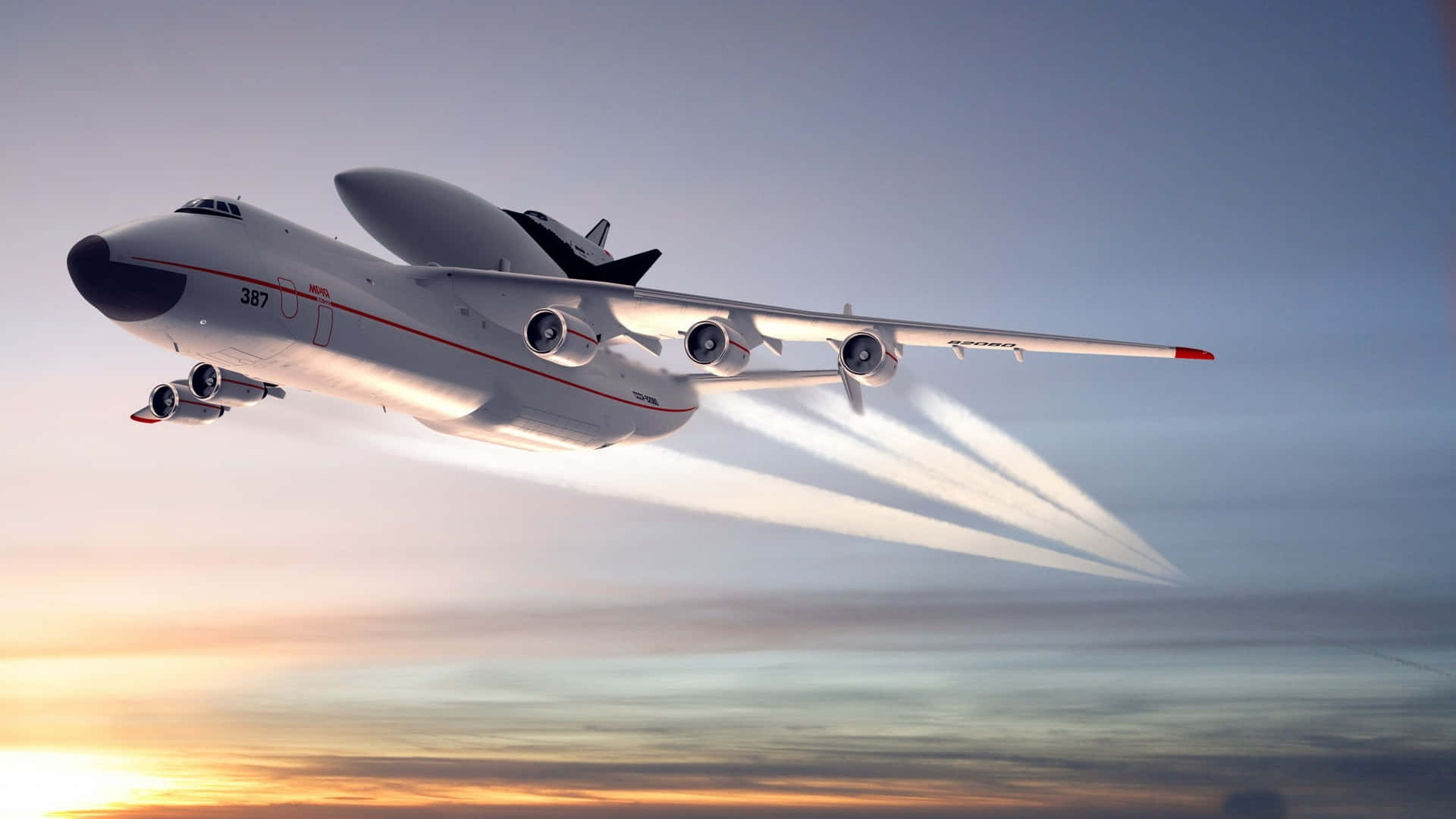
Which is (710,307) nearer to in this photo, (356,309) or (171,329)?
(356,309)

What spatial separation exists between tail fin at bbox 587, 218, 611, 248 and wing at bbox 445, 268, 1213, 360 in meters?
6.97

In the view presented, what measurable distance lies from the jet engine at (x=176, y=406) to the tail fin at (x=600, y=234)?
410 inches

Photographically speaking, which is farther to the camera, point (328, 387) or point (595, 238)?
point (595, 238)

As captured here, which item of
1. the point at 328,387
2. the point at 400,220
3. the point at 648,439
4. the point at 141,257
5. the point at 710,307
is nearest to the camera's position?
the point at 141,257

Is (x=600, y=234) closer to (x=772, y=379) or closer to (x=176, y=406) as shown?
(x=772, y=379)

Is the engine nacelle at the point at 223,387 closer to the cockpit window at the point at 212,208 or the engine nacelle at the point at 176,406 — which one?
the engine nacelle at the point at 176,406

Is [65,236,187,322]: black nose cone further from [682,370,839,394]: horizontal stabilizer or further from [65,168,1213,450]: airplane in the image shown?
[682,370,839,394]: horizontal stabilizer

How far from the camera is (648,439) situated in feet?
102

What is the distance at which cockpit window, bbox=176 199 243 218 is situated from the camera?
69.1 feet

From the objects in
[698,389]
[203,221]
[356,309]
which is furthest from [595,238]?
[203,221]

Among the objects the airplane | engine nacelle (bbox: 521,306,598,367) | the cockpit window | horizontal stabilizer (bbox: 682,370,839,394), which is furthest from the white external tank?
horizontal stabilizer (bbox: 682,370,839,394)

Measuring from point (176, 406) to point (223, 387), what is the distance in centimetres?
130

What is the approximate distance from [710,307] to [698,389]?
316 inches

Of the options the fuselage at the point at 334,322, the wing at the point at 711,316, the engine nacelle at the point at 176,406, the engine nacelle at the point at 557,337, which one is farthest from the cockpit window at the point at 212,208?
the engine nacelle at the point at 176,406
